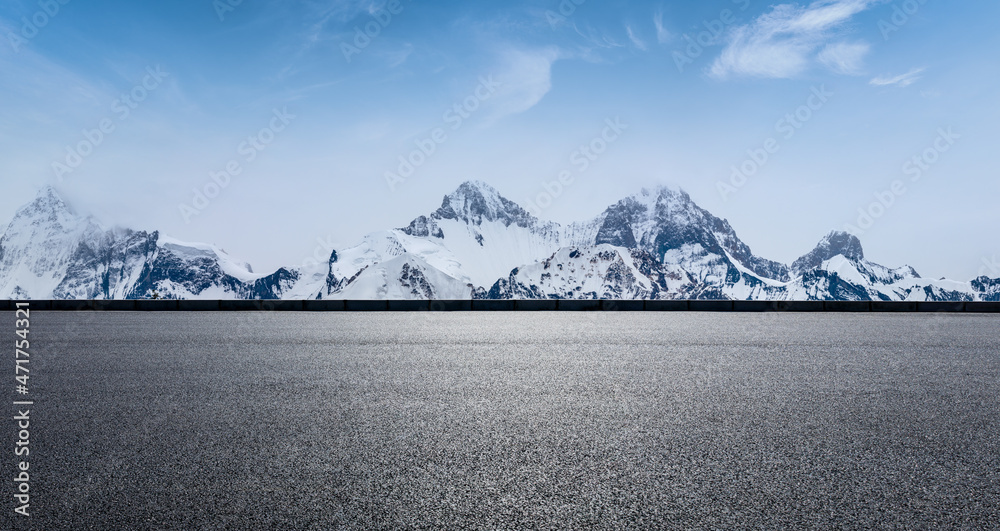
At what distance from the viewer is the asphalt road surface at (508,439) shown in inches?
125

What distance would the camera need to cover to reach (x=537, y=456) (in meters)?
4.04

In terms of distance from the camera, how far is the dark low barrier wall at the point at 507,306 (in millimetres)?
20344

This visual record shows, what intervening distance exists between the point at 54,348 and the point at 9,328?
16.5 ft

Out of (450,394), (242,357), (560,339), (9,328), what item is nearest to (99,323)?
(9,328)

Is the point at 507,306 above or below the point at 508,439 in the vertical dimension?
above

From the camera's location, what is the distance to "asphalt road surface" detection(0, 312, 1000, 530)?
3.17m

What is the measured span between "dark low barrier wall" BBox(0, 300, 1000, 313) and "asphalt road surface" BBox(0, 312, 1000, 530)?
11.2 meters

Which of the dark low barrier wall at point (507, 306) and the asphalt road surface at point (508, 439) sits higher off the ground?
the dark low barrier wall at point (507, 306)

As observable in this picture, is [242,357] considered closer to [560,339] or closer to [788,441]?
[560,339]

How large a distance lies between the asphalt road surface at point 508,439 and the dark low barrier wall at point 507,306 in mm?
11203

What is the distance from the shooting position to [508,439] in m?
4.46

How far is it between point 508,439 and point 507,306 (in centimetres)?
1663

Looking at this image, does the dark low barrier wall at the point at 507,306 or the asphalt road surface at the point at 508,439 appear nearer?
the asphalt road surface at the point at 508,439

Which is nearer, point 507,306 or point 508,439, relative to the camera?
point 508,439
